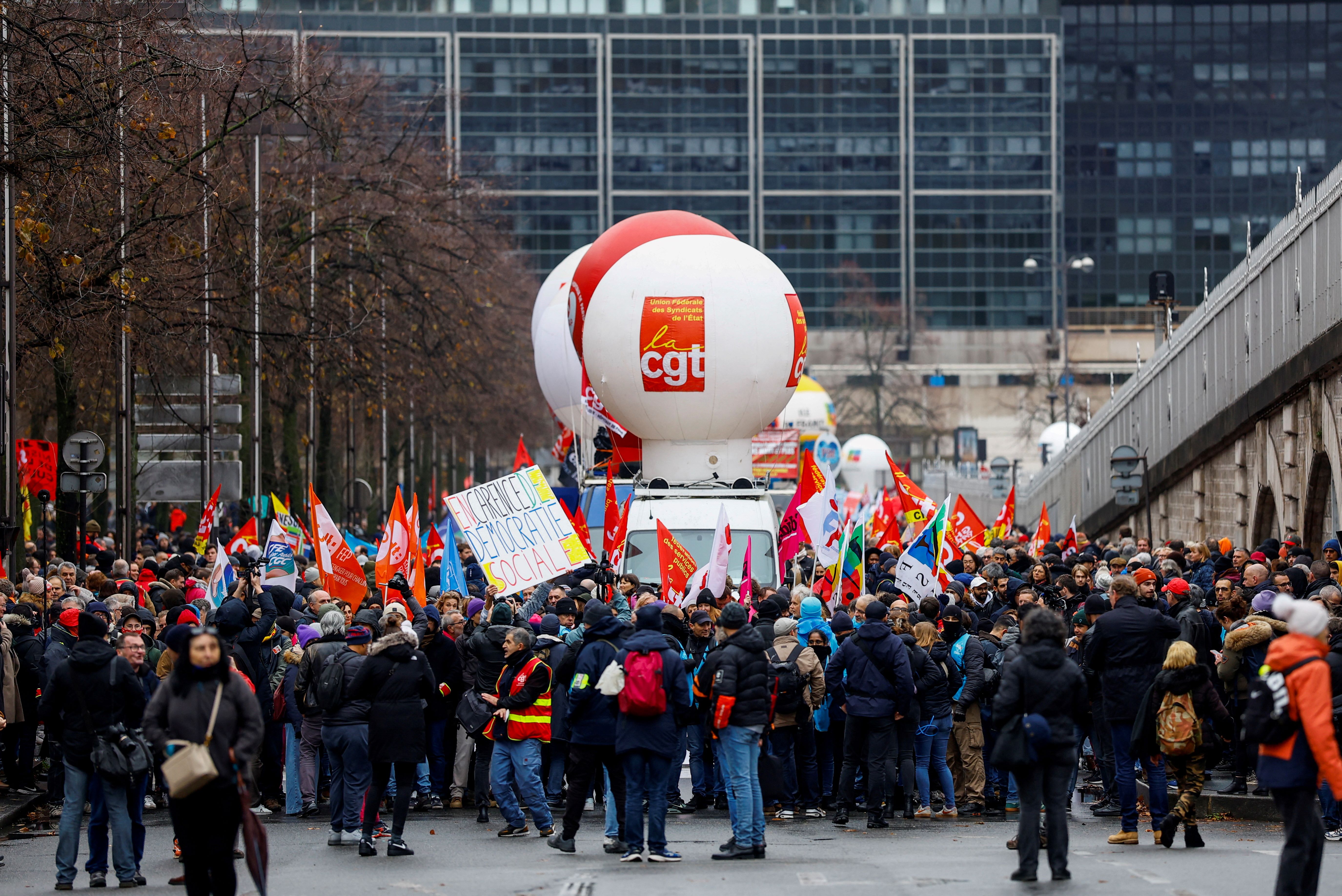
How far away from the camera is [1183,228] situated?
12431 cm

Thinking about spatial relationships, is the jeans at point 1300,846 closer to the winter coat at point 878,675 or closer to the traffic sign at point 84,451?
the winter coat at point 878,675

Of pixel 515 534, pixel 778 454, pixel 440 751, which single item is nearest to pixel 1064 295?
pixel 778 454

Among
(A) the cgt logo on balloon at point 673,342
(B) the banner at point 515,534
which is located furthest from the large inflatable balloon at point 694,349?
(B) the banner at point 515,534

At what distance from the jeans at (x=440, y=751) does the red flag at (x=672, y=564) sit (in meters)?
3.50

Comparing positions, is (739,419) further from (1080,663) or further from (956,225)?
(956,225)

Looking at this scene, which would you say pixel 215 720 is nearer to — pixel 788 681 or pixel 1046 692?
pixel 1046 692

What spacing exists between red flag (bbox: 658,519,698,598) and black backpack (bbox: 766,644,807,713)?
400 centimetres

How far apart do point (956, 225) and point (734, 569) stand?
9824cm

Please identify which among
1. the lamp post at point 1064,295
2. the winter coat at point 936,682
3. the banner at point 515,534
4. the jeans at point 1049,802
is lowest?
the jeans at point 1049,802

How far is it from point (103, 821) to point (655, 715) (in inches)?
126

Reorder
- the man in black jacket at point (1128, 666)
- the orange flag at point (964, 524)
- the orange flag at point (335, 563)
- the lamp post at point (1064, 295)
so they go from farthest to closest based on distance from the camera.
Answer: the lamp post at point (1064, 295) < the orange flag at point (964, 524) < the orange flag at point (335, 563) < the man in black jacket at point (1128, 666)

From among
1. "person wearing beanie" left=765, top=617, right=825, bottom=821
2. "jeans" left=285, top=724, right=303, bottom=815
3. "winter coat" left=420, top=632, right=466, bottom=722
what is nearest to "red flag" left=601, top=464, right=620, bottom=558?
"winter coat" left=420, top=632, right=466, bottom=722

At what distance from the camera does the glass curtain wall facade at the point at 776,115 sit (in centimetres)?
11344

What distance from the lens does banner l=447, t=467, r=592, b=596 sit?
15.8 metres
